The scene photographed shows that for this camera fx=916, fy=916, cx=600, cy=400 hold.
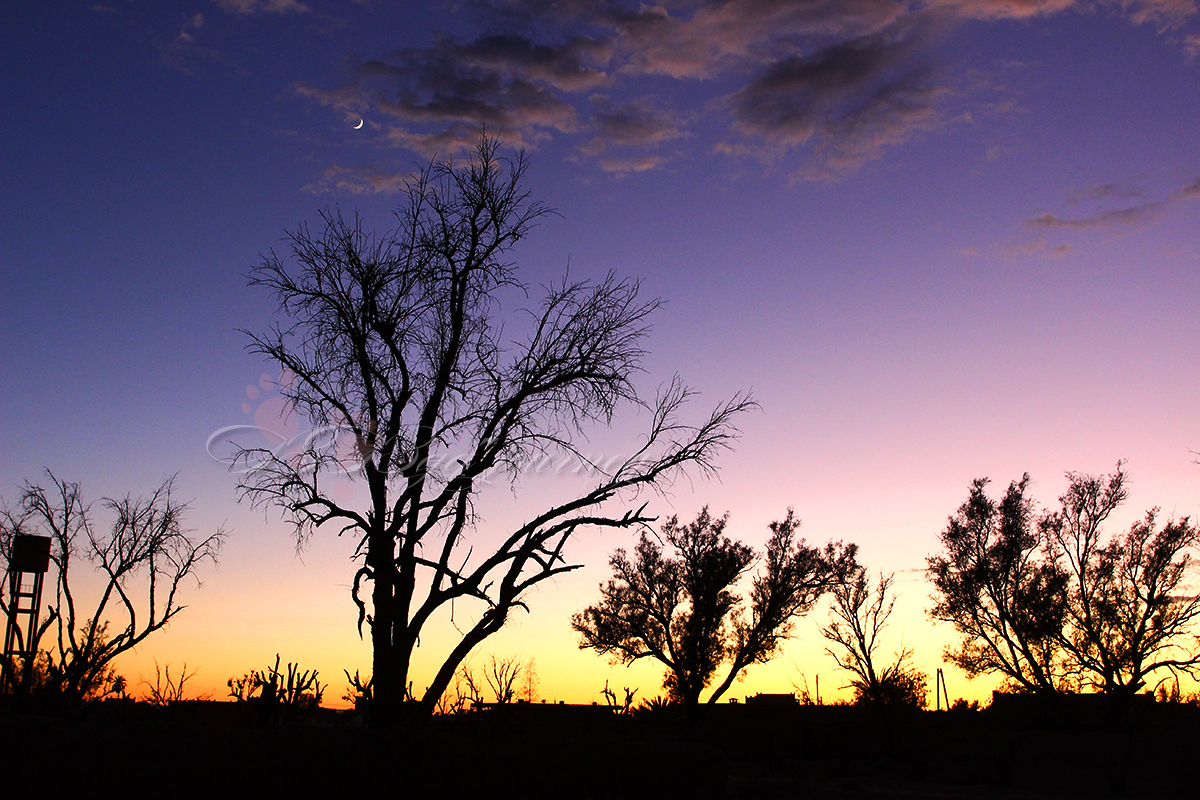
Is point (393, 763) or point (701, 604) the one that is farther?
point (701, 604)

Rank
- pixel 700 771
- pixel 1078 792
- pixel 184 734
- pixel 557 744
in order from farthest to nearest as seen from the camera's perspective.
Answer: pixel 1078 792 < pixel 700 771 < pixel 557 744 < pixel 184 734

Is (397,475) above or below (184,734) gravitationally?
above

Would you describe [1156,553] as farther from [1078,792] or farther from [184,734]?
[184,734]

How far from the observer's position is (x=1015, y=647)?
35.2 metres

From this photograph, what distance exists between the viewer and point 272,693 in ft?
46.9

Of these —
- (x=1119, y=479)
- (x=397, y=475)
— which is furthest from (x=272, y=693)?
(x=1119, y=479)

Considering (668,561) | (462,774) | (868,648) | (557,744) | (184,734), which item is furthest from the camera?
(668,561)

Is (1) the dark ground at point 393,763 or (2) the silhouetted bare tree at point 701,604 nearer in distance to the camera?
(1) the dark ground at point 393,763

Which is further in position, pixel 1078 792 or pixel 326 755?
pixel 1078 792

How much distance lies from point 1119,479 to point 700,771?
28738 mm

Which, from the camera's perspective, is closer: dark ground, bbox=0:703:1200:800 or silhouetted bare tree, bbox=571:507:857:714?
dark ground, bbox=0:703:1200:800

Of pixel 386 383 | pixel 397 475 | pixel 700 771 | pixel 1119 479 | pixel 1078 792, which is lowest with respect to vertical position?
pixel 1078 792

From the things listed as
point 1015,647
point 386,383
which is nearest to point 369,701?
point 386,383

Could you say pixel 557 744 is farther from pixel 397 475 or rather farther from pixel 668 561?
pixel 668 561
